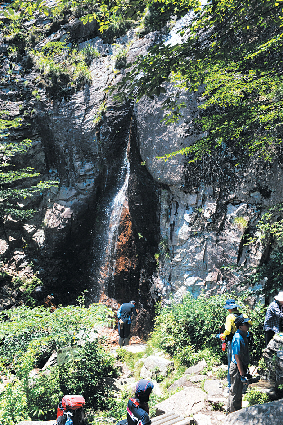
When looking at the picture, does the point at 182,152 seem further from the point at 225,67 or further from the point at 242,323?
the point at 242,323

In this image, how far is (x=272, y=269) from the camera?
250 inches

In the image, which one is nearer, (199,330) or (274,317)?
(274,317)

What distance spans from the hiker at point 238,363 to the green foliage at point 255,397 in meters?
0.40

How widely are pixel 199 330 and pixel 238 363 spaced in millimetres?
3158

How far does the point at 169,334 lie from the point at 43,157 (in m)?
9.64

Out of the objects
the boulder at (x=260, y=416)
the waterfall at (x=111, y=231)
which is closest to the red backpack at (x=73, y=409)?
the boulder at (x=260, y=416)

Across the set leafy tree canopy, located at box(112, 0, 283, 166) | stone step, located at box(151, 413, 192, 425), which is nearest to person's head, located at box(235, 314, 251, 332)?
stone step, located at box(151, 413, 192, 425)

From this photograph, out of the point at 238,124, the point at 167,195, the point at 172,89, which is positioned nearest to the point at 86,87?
the point at 172,89

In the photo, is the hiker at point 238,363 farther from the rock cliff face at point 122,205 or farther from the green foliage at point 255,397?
the rock cliff face at point 122,205

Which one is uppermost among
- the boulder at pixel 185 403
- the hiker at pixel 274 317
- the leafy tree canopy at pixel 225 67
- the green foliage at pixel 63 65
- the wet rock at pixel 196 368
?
the green foliage at pixel 63 65

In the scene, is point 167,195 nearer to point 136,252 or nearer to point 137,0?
point 136,252

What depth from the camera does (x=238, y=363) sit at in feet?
13.8

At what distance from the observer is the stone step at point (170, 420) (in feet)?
13.9

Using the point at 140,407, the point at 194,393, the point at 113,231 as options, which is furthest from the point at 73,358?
the point at 113,231
